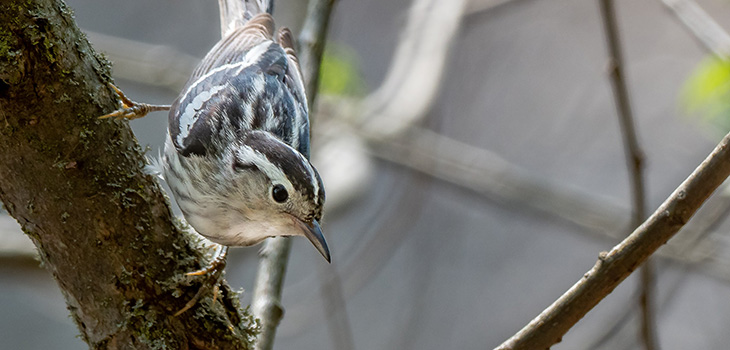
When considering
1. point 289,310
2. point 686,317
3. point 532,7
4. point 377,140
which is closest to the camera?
point 377,140

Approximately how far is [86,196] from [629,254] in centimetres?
126

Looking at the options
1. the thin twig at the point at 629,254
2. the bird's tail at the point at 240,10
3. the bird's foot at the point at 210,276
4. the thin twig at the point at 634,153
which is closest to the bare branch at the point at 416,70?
the bird's tail at the point at 240,10

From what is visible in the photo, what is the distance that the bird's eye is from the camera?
2.16 meters

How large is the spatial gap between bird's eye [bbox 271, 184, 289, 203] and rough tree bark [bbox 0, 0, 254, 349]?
327mm

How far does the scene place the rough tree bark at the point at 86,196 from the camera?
1.69 meters

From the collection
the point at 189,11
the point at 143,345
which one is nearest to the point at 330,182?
the point at 143,345

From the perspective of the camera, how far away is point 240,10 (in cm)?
324

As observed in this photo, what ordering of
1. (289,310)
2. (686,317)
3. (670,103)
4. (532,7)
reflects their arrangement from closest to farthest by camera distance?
(289,310) < (686,317) < (670,103) < (532,7)

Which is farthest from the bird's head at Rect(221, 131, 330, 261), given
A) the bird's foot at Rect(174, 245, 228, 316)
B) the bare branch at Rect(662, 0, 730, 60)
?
the bare branch at Rect(662, 0, 730, 60)

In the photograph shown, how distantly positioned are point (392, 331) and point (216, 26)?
3525 millimetres

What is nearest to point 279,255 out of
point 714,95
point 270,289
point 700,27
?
point 270,289

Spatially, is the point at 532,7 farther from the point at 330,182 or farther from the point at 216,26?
the point at 330,182

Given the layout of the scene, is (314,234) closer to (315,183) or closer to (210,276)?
(315,183)

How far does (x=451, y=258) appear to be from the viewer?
25.7 ft
